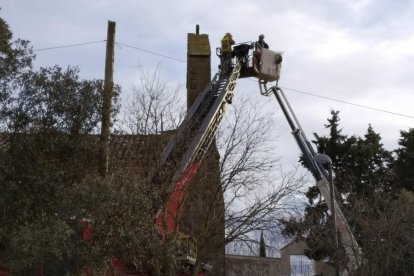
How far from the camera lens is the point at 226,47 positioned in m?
27.0

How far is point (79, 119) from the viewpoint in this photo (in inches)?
548

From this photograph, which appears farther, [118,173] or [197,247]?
[197,247]

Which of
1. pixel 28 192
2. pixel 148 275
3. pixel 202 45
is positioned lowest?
pixel 148 275

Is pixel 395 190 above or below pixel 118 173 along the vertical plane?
above

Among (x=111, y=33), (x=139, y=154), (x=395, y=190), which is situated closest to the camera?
(x=111, y=33)

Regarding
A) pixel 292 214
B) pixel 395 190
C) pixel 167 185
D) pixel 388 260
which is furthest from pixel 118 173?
pixel 395 190

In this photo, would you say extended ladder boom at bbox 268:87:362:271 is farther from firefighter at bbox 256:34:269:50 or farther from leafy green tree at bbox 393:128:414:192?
leafy green tree at bbox 393:128:414:192

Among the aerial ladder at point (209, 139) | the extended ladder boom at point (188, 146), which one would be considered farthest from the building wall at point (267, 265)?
the extended ladder boom at point (188, 146)

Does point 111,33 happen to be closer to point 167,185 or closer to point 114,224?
point 167,185

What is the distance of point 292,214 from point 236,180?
8.56 feet

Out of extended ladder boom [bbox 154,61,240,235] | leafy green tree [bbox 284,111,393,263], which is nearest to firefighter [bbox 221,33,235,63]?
extended ladder boom [bbox 154,61,240,235]

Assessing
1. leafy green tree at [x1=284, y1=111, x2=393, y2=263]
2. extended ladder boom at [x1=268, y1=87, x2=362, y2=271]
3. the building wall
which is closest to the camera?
extended ladder boom at [x1=268, y1=87, x2=362, y2=271]

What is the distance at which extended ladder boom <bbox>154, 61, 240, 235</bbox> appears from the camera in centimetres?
1845

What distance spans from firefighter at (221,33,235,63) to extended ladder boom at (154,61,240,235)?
93.4 inches
